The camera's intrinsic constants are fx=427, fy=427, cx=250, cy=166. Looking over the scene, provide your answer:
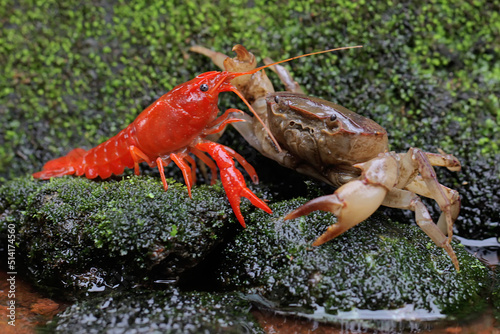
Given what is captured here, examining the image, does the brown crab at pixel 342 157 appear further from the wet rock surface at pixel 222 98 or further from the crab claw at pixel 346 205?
the wet rock surface at pixel 222 98

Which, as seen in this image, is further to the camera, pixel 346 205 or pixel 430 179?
pixel 430 179

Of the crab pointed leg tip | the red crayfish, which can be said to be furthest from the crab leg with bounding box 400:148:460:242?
the red crayfish

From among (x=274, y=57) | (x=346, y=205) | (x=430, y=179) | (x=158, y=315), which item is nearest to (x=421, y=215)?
(x=430, y=179)

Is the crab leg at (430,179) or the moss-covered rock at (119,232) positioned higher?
the moss-covered rock at (119,232)

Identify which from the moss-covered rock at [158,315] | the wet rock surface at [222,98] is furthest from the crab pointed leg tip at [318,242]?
the moss-covered rock at [158,315]

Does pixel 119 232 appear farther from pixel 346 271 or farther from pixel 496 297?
pixel 496 297

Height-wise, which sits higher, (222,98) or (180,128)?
(180,128)
